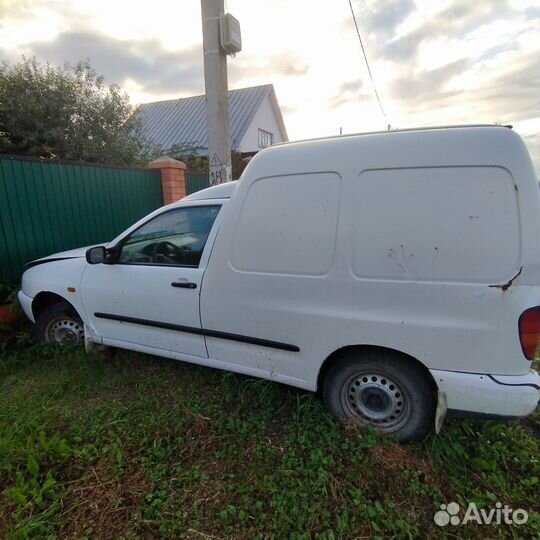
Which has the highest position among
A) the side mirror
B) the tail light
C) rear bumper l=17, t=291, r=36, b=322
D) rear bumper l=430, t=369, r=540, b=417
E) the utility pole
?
the utility pole

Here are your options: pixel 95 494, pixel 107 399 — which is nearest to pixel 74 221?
pixel 107 399

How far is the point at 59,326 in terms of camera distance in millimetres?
3484

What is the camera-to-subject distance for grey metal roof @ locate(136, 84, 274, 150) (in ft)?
58.9

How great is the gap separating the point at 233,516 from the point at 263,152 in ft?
7.31

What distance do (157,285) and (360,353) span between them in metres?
1.64

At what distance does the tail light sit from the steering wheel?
2.25 metres

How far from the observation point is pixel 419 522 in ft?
5.81

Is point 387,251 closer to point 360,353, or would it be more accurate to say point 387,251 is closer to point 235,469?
point 360,353

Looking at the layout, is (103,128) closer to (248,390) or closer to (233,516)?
(248,390)

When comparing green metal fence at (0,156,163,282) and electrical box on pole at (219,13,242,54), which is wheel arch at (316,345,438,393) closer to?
green metal fence at (0,156,163,282)

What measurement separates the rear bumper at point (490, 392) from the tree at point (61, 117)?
818 centimetres

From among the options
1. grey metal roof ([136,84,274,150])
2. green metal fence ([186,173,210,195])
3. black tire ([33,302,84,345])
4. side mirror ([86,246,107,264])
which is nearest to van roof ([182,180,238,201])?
side mirror ([86,246,107,264])

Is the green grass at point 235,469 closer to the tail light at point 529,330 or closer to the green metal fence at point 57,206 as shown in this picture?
the tail light at point 529,330

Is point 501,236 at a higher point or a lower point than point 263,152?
lower
